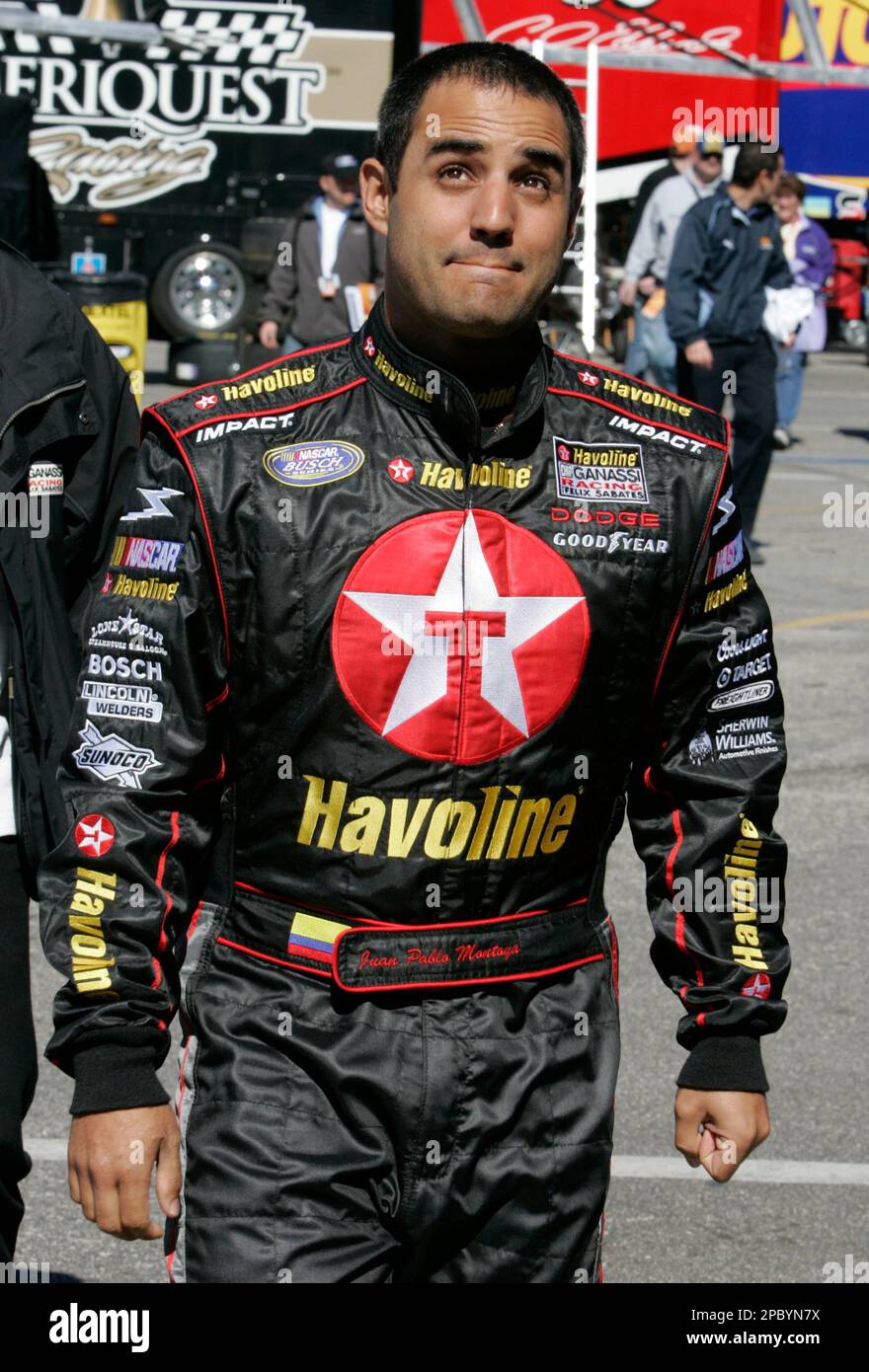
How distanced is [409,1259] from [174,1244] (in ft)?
0.95

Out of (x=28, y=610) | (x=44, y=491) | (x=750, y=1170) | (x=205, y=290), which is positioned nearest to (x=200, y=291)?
(x=205, y=290)

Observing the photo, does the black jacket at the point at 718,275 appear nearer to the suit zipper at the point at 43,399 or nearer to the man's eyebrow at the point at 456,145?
the suit zipper at the point at 43,399

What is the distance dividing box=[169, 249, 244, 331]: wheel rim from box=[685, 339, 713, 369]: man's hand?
8.67 metres

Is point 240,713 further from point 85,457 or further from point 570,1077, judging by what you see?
point 85,457

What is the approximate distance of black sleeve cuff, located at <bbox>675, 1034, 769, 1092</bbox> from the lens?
2.56 metres

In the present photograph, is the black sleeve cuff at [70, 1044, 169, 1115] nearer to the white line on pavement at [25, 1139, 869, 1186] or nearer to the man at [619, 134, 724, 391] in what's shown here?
the white line on pavement at [25, 1139, 869, 1186]

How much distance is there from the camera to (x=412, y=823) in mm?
2449

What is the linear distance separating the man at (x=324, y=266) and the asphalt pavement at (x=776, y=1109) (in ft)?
15.8

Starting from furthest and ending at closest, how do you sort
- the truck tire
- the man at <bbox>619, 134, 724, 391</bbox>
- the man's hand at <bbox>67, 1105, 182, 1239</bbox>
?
the truck tire → the man at <bbox>619, 134, 724, 391</bbox> → the man's hand at <bbox>67, 1105, 182, 1239</bbox>

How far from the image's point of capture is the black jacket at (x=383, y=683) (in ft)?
7.91

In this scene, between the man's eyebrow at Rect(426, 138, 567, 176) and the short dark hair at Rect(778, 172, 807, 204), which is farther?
the short dark hair at Rect(778, 172, 807, 204)

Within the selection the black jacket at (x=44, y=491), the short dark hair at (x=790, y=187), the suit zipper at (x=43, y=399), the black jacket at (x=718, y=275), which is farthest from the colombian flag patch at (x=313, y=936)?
the short dark hair at (x=790, y=187)

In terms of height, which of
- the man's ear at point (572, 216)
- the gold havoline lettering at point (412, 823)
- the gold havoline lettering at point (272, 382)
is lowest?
the gold havoline lettering at point (412, 823)

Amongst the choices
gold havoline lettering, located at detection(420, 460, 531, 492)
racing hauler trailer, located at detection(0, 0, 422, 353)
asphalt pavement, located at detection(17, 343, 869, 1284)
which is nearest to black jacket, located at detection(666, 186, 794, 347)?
asphalt pavement, located at detection(17, 343, 869, 1284)
